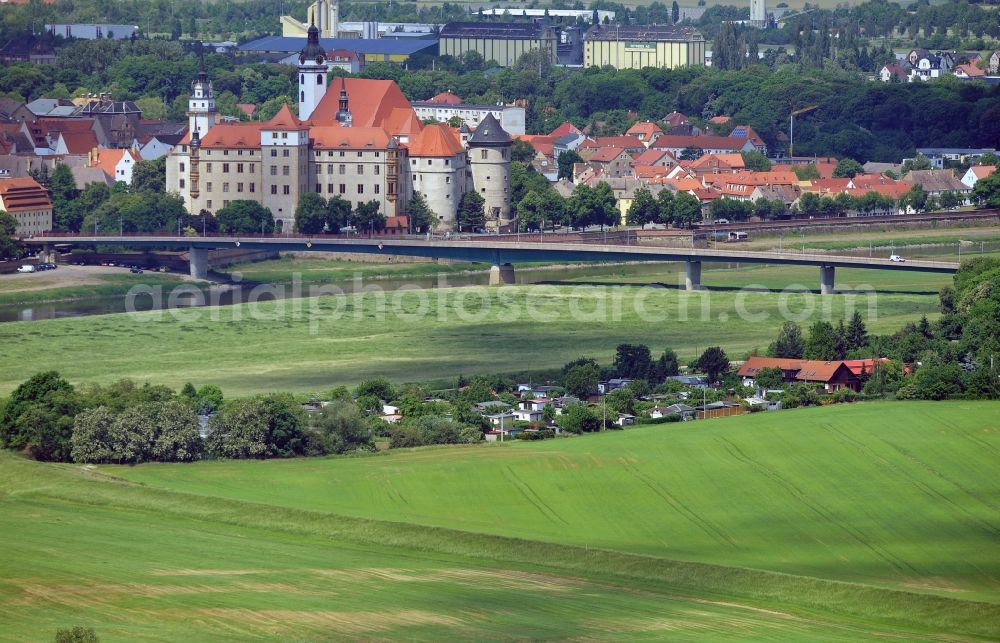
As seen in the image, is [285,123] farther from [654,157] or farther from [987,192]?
[987,192]

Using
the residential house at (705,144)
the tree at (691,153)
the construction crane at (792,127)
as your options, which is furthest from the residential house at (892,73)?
the tree at (691,153)

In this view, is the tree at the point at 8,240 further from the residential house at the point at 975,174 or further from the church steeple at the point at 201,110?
the residential house at the point at 975,174

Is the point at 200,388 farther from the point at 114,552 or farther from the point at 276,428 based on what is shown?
the point at 114,552

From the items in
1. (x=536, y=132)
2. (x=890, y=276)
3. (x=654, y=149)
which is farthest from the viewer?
(x=536, y=132)

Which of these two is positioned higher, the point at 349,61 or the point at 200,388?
the point at 349,61

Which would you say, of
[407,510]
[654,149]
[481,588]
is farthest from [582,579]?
[654,149]

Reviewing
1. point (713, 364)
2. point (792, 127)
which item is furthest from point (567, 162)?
point (713, 364)
